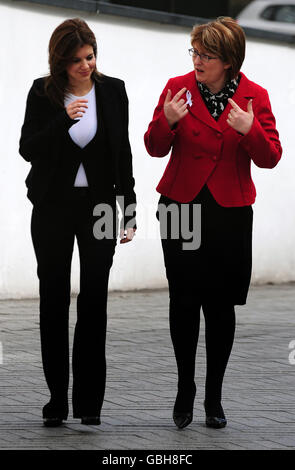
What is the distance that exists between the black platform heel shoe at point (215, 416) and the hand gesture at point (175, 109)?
1.32 metres

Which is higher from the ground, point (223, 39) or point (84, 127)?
point (223, 39)

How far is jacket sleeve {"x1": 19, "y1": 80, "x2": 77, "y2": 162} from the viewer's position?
5.43 metres

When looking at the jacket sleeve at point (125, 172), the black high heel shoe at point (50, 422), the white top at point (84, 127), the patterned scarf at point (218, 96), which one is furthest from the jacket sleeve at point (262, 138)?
the black high heel shoe at point (50, 422)

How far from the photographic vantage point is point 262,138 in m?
5.42

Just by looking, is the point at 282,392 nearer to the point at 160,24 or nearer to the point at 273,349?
the point at 273,349

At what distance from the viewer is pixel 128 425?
18.5 ft

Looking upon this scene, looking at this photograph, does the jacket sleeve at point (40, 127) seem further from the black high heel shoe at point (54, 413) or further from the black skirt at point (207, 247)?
the black high heel shoe at point (54, 413)

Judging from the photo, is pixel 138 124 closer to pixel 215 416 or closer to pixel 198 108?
pixel 198 108

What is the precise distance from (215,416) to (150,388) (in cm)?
110

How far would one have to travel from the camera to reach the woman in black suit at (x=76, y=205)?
5.52 metres

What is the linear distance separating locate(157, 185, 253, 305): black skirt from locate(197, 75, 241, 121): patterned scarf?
369mm

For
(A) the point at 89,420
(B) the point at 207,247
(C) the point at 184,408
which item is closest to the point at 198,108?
(B) the point at 207,247
